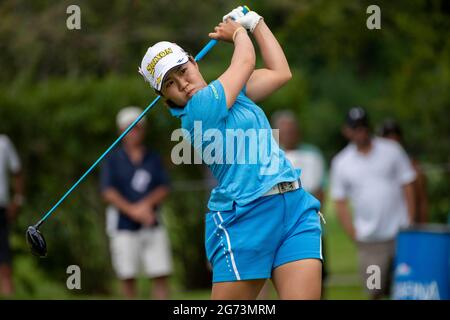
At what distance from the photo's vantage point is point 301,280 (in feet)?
19.2

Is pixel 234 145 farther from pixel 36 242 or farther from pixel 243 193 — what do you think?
pixel 36 242

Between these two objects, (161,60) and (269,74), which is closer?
(161,60)

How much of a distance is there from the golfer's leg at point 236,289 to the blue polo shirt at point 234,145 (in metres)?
0.42

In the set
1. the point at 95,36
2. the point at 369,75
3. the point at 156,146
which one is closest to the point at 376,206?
the point at 156,146

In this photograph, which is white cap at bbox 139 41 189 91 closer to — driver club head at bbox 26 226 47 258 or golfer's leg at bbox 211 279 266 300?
golfer's leg at bbox 211 279 266 300

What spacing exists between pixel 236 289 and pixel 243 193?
54 cm

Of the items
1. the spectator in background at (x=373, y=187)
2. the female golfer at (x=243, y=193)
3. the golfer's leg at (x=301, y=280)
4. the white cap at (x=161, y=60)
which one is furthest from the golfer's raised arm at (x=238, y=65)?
the spectator in background at (x=373, y=187)

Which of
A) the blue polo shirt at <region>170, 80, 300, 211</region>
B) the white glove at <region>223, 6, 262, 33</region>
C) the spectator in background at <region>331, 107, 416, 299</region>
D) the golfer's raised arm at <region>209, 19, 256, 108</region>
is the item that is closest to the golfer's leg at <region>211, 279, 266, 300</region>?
the blue polo shirt at <region>170, 80, 300, 211</region>

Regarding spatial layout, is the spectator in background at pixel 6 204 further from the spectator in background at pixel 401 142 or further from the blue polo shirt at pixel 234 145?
the blue polo shirt at pixel 234 145

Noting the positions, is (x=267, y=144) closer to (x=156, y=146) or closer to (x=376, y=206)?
(x=376, y=206)

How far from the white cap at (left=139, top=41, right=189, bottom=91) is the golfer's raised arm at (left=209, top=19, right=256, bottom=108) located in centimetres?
27

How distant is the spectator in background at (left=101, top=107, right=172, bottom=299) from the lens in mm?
11406

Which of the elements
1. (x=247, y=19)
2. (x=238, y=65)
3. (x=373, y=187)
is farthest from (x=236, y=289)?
(x=373, y=187)

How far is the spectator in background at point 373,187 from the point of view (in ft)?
36.1
